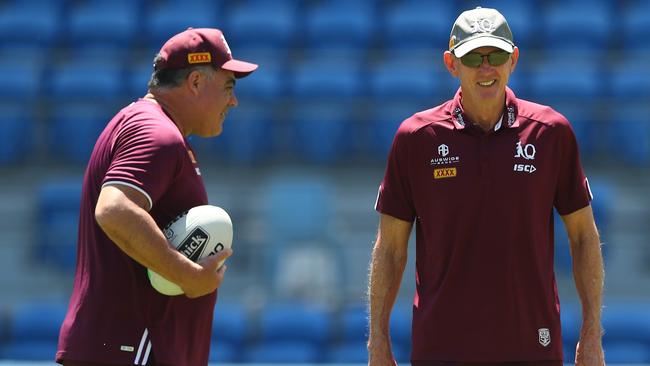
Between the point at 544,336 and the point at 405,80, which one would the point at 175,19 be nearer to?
the point at 405,80

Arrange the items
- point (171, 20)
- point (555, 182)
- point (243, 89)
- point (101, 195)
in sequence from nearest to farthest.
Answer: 1. point (101, 195)
2. point (555, 182)
3. point (243, 89)
4. point (171, 20)

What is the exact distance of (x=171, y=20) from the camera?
13.8 metres

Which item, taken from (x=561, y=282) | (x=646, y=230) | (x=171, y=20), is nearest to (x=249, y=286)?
(x=561, y=282)

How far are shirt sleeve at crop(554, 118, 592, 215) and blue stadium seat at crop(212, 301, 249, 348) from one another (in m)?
6.00

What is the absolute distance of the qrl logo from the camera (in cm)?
377

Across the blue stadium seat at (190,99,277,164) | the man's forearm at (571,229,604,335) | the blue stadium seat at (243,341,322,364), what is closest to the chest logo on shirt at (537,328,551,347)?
the man's forearm at (571,229,604,335)

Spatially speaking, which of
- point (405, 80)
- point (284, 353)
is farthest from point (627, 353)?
point (405, 80)

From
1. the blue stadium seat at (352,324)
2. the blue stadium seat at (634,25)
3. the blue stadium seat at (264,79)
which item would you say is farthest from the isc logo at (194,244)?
the blue stadium seat at (634,25)

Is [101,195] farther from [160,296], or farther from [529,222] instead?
[529,222]

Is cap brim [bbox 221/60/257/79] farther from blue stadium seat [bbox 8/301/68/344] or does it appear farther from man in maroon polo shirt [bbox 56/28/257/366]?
blue stadium seat [bbox 8/301/68/344]

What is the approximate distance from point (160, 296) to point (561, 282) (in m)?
6.38

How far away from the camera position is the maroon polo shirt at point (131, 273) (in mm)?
3648

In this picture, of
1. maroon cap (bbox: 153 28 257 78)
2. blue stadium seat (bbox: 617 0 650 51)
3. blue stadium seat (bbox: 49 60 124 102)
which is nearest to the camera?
maroon cap (bbox: 153 28 257 78)

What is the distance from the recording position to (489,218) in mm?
3740
